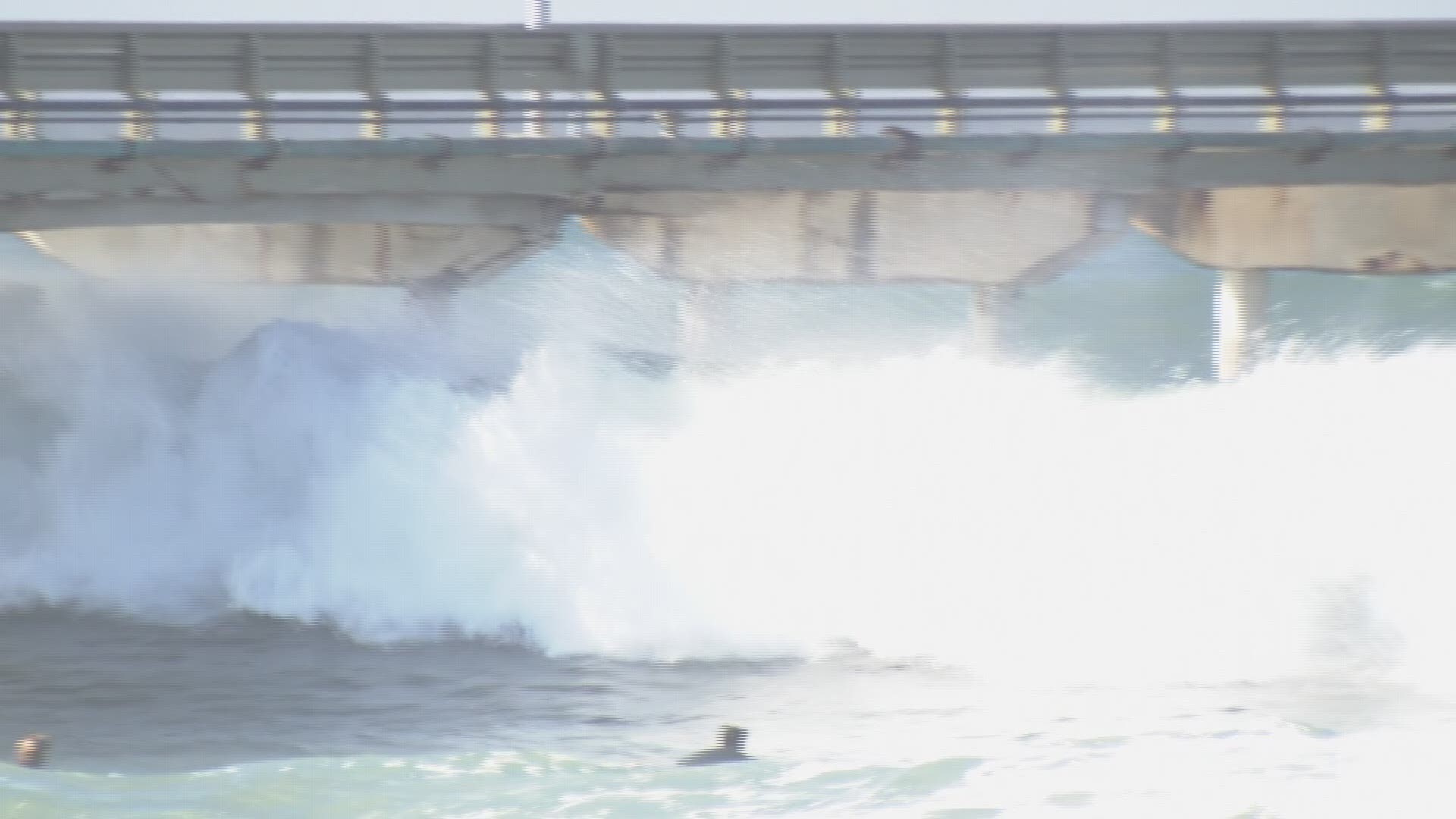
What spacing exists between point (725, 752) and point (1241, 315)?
457 inches

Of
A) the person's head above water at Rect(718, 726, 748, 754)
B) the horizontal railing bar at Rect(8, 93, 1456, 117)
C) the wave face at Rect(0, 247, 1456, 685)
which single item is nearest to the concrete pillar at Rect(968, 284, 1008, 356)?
the wave face at Rect(0, 247, 1456, 685)

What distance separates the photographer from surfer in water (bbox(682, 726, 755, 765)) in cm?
1068

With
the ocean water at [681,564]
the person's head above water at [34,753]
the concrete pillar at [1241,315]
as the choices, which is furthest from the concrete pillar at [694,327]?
the person's head above water at [34,753]

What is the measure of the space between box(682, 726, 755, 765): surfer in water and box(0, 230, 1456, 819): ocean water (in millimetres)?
113

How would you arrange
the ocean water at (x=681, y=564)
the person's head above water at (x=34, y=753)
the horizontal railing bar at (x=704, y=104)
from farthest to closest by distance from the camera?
the horizontal railing bar at (x=704, y=104)
the ocean water at (x=681, y=564)
the person's head above water at (x=34, y=753)

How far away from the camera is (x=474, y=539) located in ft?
56.0

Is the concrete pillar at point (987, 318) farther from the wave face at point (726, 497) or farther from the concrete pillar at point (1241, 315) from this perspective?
the concrete pillar at point (1241, 315)

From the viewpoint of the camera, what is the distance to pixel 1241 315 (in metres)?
20.7

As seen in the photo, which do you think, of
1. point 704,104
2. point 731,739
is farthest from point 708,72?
point 731,739

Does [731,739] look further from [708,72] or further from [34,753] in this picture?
[708,72]

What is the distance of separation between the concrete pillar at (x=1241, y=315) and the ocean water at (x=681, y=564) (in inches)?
11.9

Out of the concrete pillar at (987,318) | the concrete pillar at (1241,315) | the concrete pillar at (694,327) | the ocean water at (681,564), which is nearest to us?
the ocean water at (681,564)

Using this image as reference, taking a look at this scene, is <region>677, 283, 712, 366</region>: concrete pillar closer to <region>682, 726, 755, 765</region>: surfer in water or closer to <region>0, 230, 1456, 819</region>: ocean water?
<region>0, 230, 1456, 819</region>: ocean water

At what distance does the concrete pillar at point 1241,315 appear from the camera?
67.4 ft
